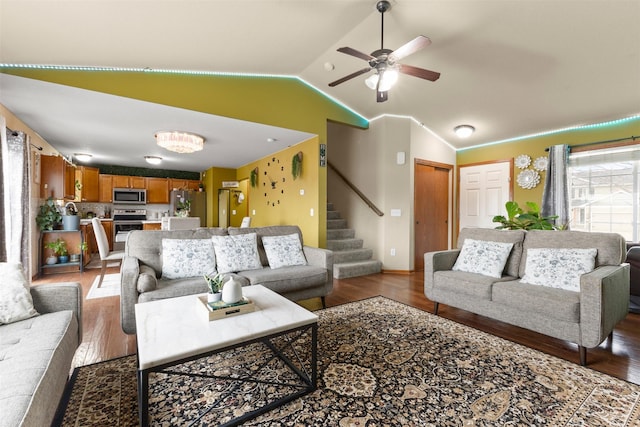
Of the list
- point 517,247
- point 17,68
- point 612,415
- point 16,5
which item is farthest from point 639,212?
point 17,68

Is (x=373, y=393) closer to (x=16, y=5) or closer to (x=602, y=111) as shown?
(x=16, y=5)

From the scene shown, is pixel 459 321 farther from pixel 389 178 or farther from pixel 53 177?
pixel 53 177

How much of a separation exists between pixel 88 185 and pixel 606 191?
10.4m

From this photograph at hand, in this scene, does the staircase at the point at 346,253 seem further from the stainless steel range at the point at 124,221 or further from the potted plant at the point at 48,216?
the stainless steel range at the point at 124,221

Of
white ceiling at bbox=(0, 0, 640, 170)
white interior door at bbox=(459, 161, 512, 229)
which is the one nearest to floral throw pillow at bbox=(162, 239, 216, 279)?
white ceiling at bbox=(0, 0, 640, 170)

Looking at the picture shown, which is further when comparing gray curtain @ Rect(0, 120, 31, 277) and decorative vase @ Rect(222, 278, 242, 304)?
gray curtain @ Rect(0, 120, 31, 277)

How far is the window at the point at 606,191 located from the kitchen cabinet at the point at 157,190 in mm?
9116

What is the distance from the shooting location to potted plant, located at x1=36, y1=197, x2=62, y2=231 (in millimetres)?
4361

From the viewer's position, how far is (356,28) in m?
3.15

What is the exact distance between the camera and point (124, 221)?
7426mm

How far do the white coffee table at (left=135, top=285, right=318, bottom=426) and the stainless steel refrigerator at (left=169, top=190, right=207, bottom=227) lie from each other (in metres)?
6.49

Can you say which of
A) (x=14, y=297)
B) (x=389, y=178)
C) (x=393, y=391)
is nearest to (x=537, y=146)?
(x=389, y=178)

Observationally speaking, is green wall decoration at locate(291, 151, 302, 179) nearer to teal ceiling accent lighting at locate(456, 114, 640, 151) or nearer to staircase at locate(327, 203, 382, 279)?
staircase at locate(327, 203, 382, 279)

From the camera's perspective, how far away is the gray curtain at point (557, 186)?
451 centimetres
